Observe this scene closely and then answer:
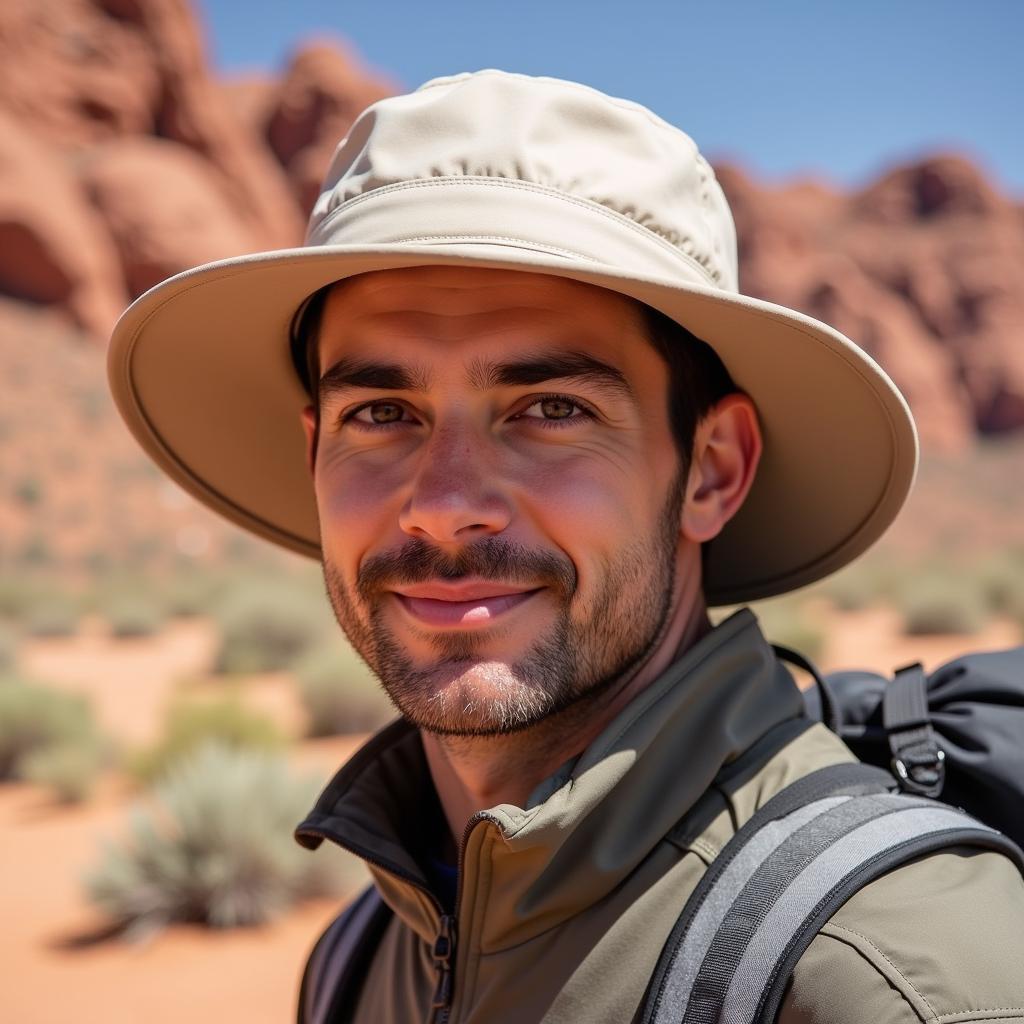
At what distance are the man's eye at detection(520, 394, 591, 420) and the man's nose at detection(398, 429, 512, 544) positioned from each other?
0.09 meters

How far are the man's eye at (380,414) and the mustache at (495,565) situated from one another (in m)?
0.25

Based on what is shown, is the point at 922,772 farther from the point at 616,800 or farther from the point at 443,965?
the point at 443,965

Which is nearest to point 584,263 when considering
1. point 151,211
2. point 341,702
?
point 341,702

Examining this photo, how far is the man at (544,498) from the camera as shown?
1.40 m

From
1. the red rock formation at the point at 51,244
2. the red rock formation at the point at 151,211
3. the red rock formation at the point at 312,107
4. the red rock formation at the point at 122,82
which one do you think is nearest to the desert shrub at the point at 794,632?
the red rock formation at the point at 51,244

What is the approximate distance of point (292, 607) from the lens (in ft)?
46.0

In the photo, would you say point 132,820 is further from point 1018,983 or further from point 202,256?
point 202,256

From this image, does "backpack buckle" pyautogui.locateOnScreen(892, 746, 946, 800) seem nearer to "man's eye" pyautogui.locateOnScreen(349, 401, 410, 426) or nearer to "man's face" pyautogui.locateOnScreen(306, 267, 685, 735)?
"man's face" pyautogui.locateOnScreen(306, 267, 685, 735)

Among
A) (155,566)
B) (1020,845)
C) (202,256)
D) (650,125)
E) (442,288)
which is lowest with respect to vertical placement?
(1020,845)

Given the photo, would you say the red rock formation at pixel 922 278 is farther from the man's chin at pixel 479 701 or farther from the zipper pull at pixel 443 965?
the zipper pull at pixel 443 965

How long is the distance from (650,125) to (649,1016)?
1.28 metres

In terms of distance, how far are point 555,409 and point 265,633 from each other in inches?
482

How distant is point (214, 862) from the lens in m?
5.82

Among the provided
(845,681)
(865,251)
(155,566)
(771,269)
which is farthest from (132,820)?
(865,251)
